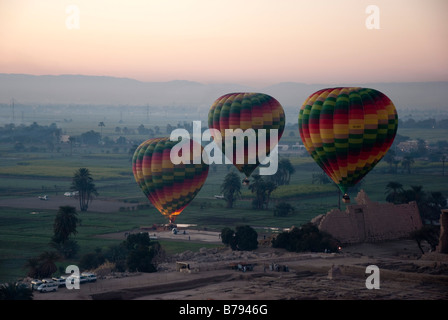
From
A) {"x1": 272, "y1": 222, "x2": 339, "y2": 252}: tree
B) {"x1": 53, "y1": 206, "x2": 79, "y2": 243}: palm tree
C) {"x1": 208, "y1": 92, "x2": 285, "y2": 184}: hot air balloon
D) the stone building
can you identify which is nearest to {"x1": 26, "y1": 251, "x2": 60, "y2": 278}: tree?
{"x1": 53, "y1": 206, "x2": 79, "y2": 243}: palm tree

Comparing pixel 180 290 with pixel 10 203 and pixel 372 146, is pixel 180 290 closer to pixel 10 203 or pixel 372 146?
pixel 372 146

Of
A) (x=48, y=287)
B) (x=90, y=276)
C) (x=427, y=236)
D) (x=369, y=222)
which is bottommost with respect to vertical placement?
(x=48, y=287)

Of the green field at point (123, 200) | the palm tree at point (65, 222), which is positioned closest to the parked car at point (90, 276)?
the green field at point (123, 200)

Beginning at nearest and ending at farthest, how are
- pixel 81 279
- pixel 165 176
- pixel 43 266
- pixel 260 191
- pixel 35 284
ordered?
pixel 35 284 → pixel 81 279 → pixel 43 266 → pixel 165 176 → pixel 260 191

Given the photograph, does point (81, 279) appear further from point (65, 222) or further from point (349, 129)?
point (349, 129)

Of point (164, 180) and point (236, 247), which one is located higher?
point (164, 180)

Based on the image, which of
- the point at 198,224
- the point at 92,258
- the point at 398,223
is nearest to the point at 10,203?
the point at 198,224

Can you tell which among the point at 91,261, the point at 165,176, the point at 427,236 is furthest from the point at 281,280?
the point at 427,236
